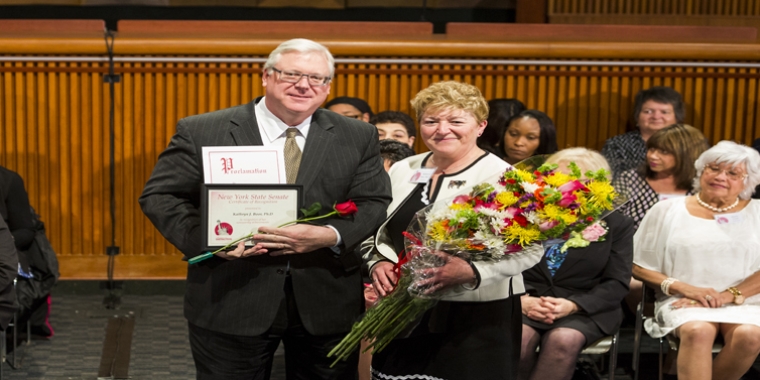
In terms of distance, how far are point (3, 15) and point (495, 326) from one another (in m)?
4.70

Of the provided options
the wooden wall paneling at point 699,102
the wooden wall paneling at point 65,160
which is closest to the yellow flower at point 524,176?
the wooden wall paneling at point 699,102

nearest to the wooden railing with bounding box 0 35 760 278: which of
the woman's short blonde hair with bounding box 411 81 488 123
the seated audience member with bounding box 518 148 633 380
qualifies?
the seated audience member with bounding box 518 148 633 380

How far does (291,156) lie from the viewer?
261cm

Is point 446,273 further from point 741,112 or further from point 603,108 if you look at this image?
point 741,112

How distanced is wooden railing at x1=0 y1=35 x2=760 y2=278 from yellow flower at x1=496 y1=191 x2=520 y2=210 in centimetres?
330

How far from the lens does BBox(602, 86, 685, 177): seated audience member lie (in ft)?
17.4

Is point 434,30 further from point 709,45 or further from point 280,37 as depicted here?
point 709,45

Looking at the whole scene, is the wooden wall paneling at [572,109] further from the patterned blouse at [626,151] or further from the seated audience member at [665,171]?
the seated audience member at [665,171]

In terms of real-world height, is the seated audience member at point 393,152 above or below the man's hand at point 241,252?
above

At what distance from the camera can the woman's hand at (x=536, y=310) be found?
3.80 m

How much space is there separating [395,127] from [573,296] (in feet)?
4.57

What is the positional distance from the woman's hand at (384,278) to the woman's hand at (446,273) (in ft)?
0.49

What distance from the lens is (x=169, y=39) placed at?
18.5 ft

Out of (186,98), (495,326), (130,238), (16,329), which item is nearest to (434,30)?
(186,98)
